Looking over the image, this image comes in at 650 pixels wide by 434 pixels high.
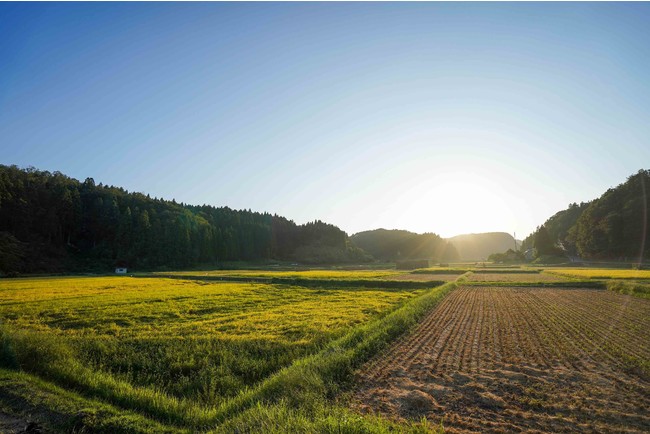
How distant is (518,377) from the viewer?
940 cm

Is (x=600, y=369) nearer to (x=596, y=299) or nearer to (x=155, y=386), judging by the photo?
(x=155, y=386)

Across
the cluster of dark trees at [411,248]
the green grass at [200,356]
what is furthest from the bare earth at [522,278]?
the cluster of dark trees at [411,248]

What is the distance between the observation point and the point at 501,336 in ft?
48.0

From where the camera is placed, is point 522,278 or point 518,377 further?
point 522,278

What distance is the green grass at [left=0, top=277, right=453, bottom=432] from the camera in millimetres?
7977

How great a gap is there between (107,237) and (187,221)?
2151 centimetres

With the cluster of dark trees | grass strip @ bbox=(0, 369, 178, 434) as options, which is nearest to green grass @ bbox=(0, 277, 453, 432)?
grass strip @ bbox=(0, 369, 178, 434)

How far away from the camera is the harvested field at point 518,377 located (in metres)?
7.05

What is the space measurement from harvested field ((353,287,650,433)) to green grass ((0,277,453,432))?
1.29 metres

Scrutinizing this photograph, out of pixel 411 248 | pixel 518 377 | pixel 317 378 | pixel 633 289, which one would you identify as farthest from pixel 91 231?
pixel 411 248

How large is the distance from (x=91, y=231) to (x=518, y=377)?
109 meters

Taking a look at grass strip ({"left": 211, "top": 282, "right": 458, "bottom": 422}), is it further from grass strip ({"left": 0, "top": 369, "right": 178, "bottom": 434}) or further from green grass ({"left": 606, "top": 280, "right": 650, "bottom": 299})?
green grass ({"left": 606, "top": 280, "right": 650, "bottom": 299})

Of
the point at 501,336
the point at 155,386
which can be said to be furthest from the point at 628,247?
the point at 155,386

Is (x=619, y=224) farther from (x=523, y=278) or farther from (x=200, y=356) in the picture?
(x=200, y=356)
